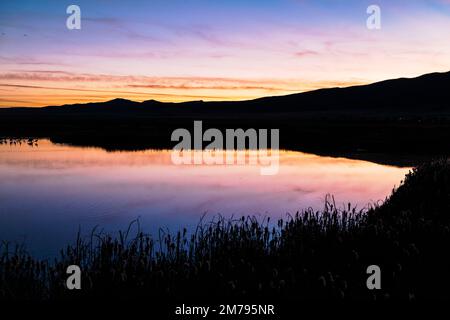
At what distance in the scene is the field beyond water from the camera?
8328 millimetres

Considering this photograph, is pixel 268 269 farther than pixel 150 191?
No

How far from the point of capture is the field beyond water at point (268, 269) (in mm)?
8328

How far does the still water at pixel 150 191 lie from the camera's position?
1742cm

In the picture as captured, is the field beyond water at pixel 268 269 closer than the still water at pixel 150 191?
Yes

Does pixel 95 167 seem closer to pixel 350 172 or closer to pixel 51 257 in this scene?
pixel 350 172

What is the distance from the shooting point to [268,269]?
9.26 m

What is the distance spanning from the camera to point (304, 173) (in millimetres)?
32312

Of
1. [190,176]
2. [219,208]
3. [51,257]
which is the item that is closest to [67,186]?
[190,176]

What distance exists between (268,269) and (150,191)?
52.8 ft

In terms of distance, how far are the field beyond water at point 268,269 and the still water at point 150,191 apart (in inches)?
192

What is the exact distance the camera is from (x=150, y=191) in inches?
970
